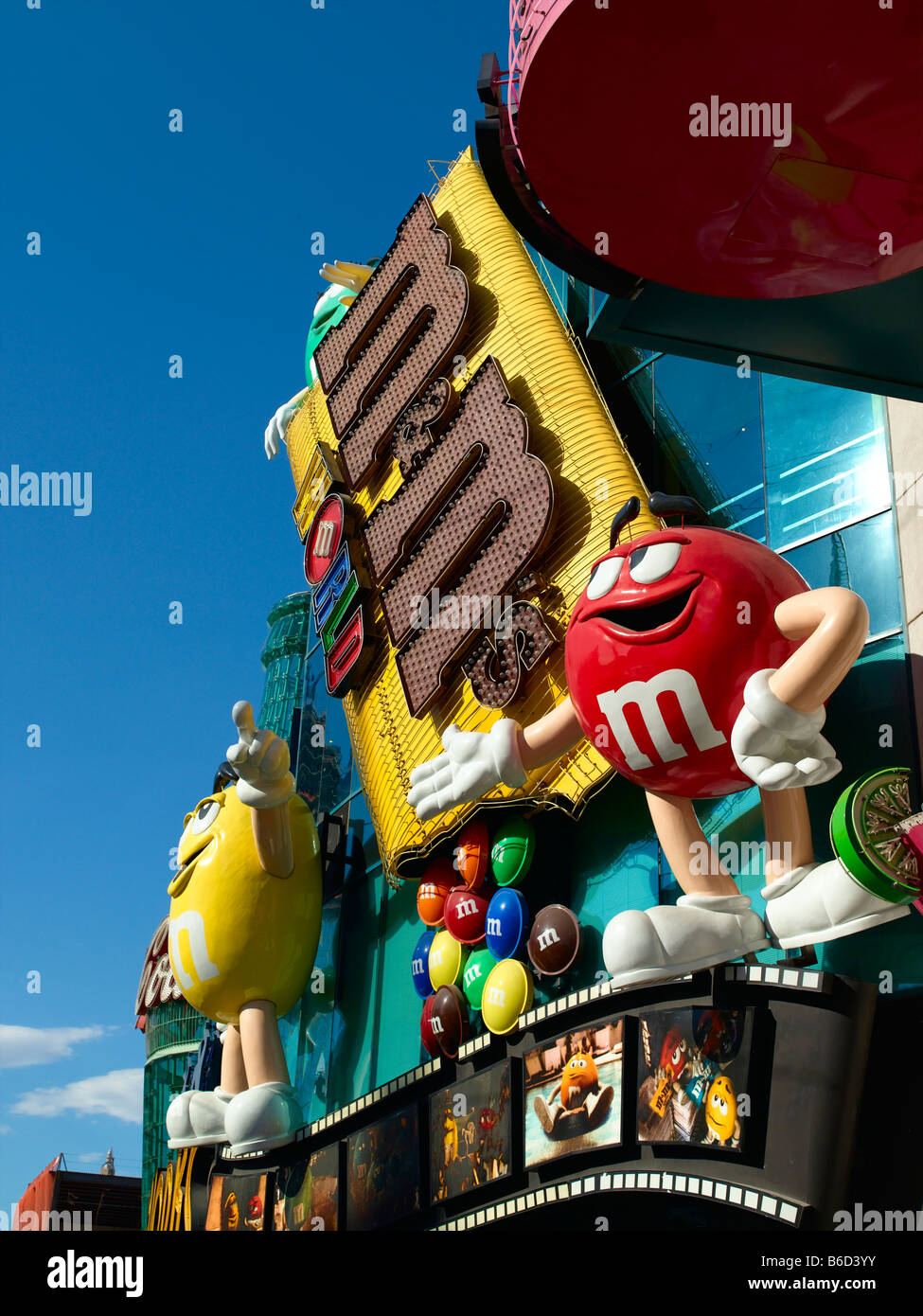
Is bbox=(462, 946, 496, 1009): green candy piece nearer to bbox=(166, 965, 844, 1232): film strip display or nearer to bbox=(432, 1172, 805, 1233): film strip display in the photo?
bbox=(166, 965, 844, 1232): film strip display

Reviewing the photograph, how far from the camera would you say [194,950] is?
13.2 meters

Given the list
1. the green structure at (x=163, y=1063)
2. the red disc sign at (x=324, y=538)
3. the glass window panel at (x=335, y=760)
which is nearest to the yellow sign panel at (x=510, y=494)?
the red disc sign at (x=324, y=538)

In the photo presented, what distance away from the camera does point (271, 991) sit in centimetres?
1326

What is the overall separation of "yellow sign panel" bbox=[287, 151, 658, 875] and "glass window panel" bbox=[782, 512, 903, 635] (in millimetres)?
1456

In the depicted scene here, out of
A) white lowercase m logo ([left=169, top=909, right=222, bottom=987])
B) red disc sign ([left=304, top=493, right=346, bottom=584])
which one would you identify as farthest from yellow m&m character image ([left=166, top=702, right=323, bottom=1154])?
red disc sign ([left=304, top=493, right=346, bottom=584])

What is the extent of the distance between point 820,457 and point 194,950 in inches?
303

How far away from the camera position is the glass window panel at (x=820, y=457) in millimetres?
9484

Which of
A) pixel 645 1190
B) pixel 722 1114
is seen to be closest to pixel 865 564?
pixel 722 1114

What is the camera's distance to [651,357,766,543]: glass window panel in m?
10.7

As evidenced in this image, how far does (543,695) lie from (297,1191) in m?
4.91

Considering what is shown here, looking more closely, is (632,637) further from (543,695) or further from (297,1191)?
(297,1191)

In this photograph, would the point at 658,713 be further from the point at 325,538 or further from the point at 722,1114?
the point at 325,538

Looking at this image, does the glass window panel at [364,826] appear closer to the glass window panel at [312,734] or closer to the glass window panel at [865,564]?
the glass window panel at [312,734]

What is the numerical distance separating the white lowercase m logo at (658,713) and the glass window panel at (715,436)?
2903mm
